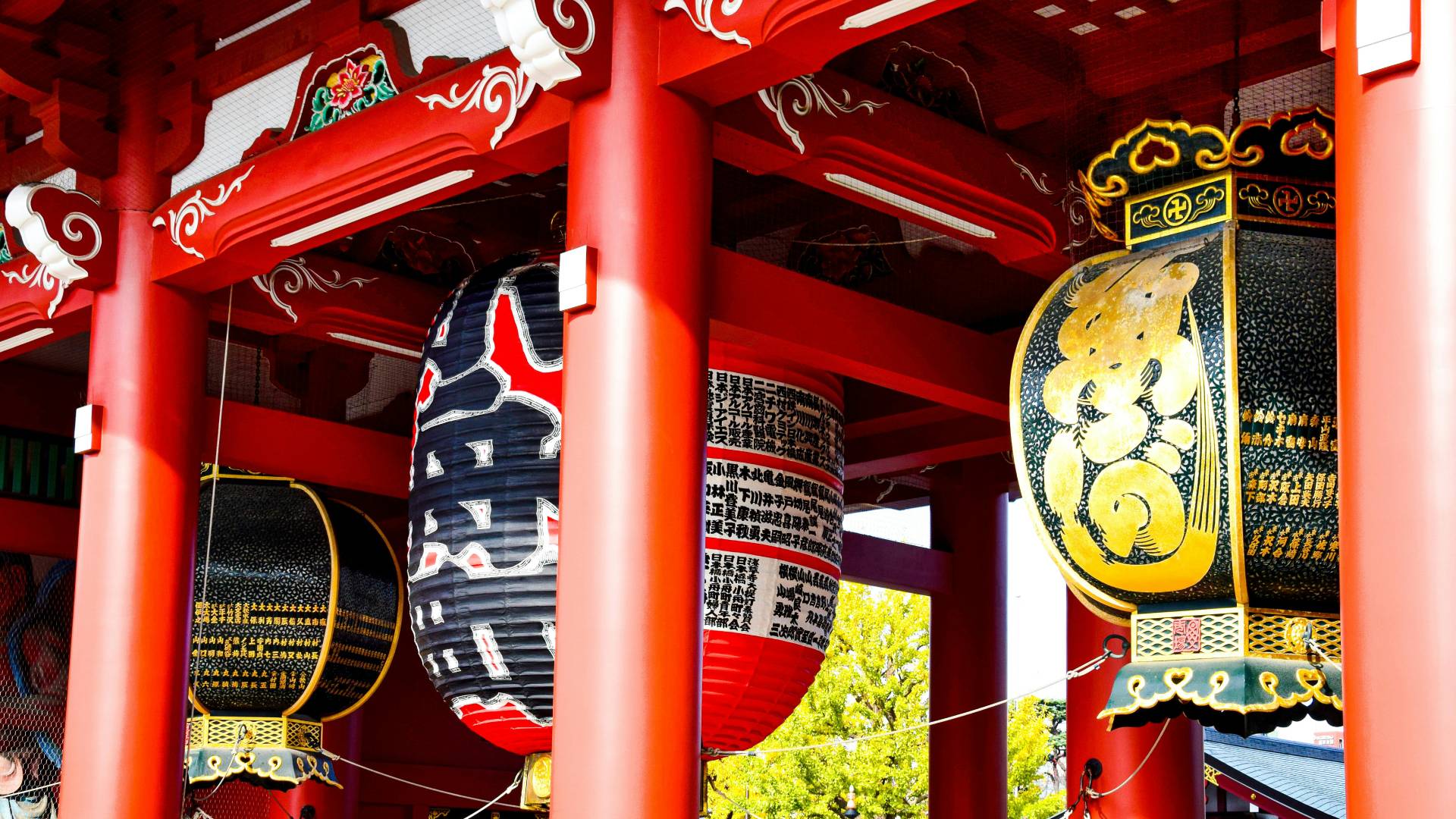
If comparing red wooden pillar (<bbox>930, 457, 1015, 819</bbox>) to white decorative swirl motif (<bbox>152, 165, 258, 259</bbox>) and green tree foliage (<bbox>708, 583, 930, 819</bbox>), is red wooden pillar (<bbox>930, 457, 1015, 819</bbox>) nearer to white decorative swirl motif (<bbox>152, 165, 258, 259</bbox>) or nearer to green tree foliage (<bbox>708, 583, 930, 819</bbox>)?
white decorative swirl motif (<bbox>152, 165, 258, 259</bbox>)

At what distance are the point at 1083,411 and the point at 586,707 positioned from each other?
1.34m

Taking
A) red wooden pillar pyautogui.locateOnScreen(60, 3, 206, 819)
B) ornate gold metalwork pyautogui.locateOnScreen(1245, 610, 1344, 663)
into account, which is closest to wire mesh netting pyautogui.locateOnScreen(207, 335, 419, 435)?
red wooden pillar pyautogui.locateOnScreen(60, 3, 206, 819)

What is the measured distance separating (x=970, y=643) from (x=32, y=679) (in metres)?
4.60

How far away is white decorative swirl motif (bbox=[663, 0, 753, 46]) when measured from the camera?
397 cm

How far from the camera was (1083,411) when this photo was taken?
3.94 meters

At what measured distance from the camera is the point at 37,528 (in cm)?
775

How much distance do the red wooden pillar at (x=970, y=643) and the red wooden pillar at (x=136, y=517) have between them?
417 centimetres

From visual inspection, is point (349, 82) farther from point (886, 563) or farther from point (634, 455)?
point (886, 563)

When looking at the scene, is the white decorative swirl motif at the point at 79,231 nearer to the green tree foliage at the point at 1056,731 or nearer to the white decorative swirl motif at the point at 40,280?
the white decorative swirl motif at the point at 40,280

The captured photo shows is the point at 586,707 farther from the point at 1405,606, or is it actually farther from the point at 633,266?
the point at 1405,606

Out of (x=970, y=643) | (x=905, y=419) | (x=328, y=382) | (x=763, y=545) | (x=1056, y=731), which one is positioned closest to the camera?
(x=763, y=545)

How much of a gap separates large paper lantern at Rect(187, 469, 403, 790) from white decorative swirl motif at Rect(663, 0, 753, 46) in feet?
11.3

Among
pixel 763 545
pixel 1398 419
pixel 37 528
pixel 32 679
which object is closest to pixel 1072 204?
pixel 763 545

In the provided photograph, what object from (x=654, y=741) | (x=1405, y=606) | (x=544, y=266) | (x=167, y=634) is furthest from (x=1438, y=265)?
(x=167, y=634)
